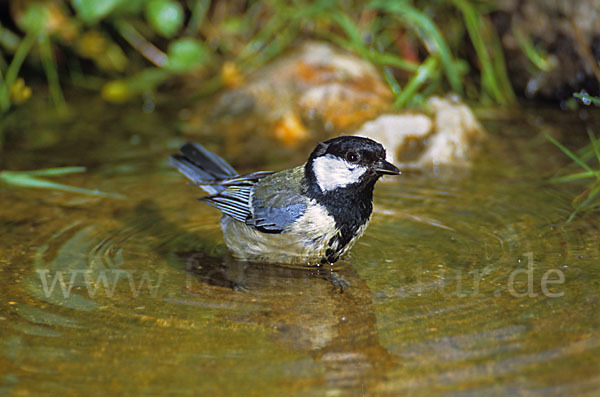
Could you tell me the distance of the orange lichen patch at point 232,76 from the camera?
629 cm

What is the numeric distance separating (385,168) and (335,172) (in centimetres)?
26

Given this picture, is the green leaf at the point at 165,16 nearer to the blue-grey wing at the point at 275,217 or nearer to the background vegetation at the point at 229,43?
the background vegetation at the point at 229,43

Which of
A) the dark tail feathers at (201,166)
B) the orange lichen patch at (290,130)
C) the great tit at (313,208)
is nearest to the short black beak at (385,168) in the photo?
the great tit at (313,208)

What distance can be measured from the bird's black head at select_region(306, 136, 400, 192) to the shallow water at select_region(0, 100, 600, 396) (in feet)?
1.41

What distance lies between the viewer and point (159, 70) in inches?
262

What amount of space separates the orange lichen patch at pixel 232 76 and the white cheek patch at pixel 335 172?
9.02ft

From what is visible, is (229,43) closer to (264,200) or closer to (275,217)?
(264,200)

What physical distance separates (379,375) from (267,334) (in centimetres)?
57

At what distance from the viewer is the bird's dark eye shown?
3.59 metres

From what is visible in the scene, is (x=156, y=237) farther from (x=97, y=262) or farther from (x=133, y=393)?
(x=133, y=393)

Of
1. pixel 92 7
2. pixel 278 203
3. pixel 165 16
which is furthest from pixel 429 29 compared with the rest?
pixel 92 7

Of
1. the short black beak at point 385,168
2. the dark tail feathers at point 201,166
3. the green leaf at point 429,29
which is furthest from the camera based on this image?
the green leaf at point 429,29

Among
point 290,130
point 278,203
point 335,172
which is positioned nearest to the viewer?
point 335,172

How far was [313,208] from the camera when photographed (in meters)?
3.61
